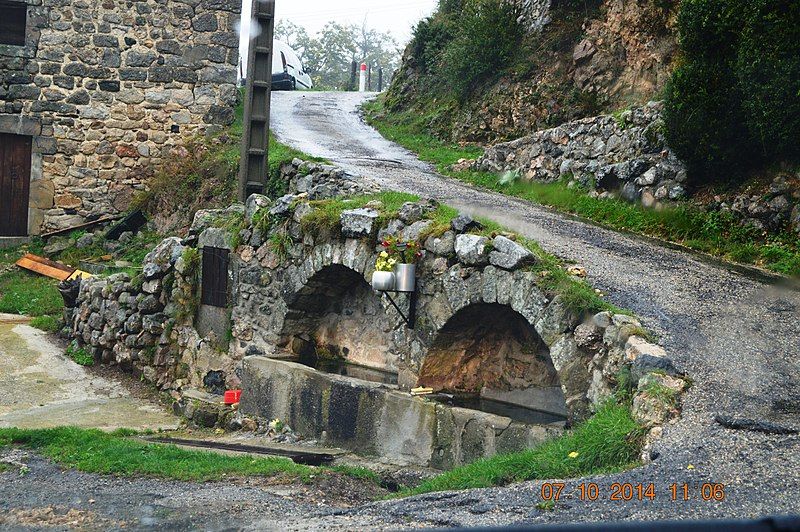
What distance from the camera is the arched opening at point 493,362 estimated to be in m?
9.59

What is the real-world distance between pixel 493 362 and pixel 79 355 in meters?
6.53

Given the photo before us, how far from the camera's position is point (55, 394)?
478 inches

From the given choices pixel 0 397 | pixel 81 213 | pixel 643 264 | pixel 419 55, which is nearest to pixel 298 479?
pixel 643 264

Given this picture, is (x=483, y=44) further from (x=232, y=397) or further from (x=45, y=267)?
(x=232, y=397)


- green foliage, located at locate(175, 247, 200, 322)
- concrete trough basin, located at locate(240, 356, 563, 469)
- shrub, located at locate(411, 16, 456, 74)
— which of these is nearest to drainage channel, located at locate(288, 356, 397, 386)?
concrete trough basin, located at locate(240, 356, 563, 469)

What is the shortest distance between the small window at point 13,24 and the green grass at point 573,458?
1447 centimetres

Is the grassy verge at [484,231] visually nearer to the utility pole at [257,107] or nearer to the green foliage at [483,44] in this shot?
the utility pole at [257,107]

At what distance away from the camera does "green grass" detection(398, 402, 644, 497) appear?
21.3 ft

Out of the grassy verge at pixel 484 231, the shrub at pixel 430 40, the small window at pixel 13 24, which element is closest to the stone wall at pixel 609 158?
the grassy verge at pixel 484 231

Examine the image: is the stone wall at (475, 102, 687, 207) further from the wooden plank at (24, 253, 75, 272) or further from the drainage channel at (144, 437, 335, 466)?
the wooden plank at (24, 253, 75, 272)

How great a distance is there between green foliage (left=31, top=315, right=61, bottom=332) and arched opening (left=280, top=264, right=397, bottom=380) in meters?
4.55

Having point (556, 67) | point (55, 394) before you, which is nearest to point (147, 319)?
point (55, 394)

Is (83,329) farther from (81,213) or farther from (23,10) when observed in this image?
(23,10)

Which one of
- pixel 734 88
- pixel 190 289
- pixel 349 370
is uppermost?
pixel 734 88
